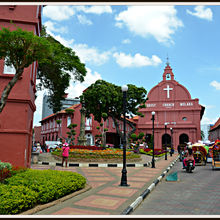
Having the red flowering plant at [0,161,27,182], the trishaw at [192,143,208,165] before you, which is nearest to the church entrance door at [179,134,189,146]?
the trishaw at [192,143,208,165]

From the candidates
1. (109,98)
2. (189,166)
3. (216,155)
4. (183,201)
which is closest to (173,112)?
(109,98)

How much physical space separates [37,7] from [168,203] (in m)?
10.1

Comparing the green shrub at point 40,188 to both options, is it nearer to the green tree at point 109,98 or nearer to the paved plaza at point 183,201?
the paved plaza at point 183,201

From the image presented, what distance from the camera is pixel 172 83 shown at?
4100cm

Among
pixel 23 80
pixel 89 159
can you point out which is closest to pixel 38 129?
pixel 89 159

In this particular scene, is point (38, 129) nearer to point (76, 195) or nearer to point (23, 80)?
point (23, 80)

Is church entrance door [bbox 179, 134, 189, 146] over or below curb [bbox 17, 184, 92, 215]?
over

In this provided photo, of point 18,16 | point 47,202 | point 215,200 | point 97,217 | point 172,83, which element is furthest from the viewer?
point 172,83

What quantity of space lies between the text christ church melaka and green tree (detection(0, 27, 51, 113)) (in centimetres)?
3522

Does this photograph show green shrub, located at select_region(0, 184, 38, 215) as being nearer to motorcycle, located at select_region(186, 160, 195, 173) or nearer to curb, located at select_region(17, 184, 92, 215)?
curb, located at select_region(17, 184, 92, 215)

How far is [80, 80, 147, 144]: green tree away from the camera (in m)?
25.7

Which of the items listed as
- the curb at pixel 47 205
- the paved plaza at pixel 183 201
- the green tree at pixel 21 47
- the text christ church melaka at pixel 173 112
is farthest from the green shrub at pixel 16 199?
the text christ church melaka at pixel 173 112

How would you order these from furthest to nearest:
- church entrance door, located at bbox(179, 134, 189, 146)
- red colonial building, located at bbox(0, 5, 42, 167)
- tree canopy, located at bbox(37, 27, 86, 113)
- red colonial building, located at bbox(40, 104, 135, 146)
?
church entrance door, located at bbox(179, 134, 189, 146)
red colonial building, located at bbox(40, 104, 135, 146)
tree canopy, located at bbox(37, 27, 86, 113)
red colonial building, located at bbox(0, 5, 42, 167)

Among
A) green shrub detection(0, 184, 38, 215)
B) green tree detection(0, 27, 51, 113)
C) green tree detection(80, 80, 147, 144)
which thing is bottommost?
green shrub detection(0, 184, 38, 215)
